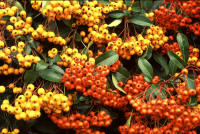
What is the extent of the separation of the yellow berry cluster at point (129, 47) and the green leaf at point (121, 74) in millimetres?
96

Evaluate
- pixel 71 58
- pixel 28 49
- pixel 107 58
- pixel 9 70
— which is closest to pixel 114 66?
pixel 107 58

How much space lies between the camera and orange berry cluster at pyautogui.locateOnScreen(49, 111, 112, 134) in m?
1.70

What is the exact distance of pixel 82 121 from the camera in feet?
5.73

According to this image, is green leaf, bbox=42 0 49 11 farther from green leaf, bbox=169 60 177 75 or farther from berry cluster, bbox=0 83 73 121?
green leaf, bbox=169 60 177 75

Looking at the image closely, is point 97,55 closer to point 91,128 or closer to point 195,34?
point 91,128

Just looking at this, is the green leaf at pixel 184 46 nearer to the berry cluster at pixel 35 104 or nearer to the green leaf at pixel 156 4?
the green leaf at pixel 156 4

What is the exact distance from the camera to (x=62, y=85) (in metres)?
1.83

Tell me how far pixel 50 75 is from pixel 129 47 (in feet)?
2.01

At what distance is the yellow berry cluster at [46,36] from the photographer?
1.79m

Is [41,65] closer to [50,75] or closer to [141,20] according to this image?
[50,75]

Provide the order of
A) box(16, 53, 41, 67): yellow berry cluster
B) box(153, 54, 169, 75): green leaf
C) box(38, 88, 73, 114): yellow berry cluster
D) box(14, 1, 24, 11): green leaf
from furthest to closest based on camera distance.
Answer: box(153, 54, 169, 75): green leaf → box(14, 1, 24, 11): green leaf → box(16, 53, 41, 67): yellow berry cluster → box(38, 88, 73, 114): yellow berry cluster

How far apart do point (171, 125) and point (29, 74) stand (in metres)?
1.04

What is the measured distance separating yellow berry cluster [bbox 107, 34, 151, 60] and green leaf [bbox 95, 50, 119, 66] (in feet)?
0.22

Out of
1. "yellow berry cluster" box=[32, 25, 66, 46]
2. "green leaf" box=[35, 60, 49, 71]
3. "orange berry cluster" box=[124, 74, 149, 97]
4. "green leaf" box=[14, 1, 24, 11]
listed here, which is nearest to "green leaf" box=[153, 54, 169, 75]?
"orange berry cluster" box=[124, 74, 149, 97]
